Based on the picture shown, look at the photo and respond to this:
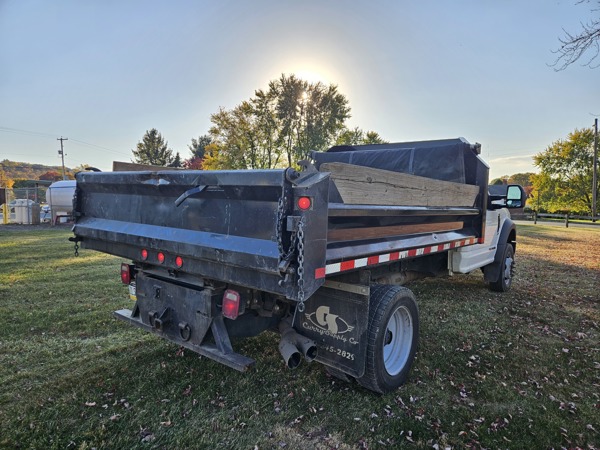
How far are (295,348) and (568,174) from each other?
4264 cm

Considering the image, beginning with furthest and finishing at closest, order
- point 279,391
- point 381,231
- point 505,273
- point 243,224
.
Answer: point 505,273 < point 279,391 < point 381,231 < point 243,224

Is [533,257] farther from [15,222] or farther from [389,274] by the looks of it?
[15,222]

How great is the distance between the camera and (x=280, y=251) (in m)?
2.07

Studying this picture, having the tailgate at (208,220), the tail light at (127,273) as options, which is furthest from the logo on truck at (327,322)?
the tail light at (127,273)

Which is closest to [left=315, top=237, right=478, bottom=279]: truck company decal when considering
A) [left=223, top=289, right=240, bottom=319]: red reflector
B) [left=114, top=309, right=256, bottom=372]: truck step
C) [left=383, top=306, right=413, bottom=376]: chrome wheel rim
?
[left=383, top=306, right=413, bottom=376]: chrome wheel rim

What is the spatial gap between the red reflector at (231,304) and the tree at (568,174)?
138 feet

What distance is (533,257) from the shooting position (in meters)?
10.7

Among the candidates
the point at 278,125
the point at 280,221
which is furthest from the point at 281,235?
the point at 278,125

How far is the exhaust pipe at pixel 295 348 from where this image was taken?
2.65m

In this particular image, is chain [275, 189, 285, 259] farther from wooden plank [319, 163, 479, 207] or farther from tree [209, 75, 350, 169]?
tree [209, 75, 350, 169]

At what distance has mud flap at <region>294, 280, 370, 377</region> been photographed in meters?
2.72

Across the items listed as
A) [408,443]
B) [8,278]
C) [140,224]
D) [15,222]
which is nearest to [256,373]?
[408,443]

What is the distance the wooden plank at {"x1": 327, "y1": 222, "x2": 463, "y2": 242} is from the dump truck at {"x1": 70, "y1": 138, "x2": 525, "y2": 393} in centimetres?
1

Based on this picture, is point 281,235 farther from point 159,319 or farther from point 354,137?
point 354,137
